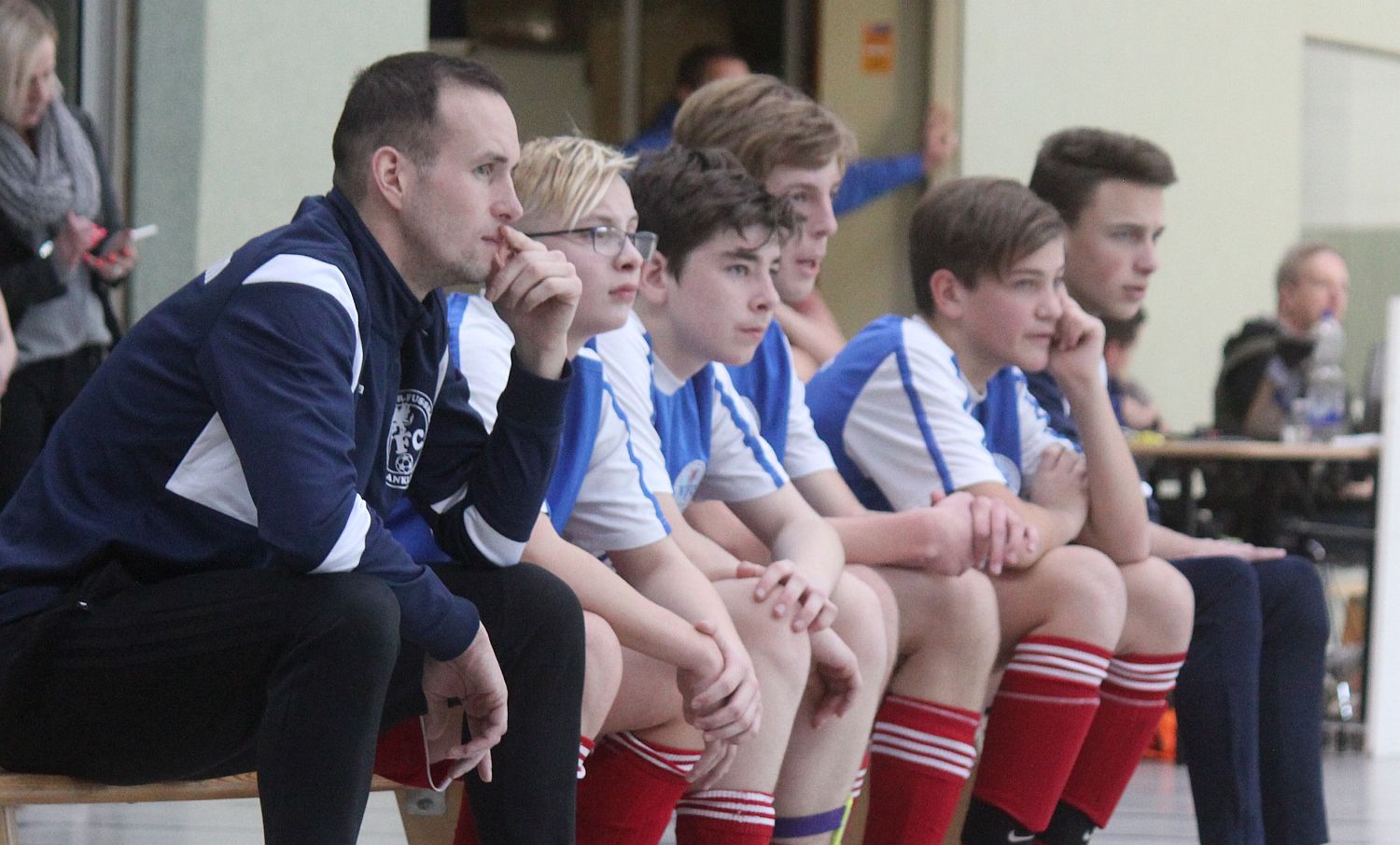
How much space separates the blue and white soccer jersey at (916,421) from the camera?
106 inches

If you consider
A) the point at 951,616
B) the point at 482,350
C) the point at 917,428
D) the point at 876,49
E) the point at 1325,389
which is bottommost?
the point at 951,616

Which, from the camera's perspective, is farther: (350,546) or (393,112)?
(393,112)

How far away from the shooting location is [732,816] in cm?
213

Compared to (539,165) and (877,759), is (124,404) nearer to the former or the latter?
(539,165)

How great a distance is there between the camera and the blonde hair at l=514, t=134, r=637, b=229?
2.16m

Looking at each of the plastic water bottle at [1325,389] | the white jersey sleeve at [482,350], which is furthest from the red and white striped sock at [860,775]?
the plastic water bottle at [1325,389]

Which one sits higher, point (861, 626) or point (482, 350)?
point (482, 350)

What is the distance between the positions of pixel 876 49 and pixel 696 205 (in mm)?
4359

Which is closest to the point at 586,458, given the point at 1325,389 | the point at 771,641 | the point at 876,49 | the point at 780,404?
the point at 771,641

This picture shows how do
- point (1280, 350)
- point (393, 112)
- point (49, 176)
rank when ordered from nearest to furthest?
1. point (393, 112)
2. point (49, 176)
3. point (1280, 350)

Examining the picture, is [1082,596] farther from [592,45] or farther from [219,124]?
[592,45]

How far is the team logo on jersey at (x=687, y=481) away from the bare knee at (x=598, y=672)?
475mm

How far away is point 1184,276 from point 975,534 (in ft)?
17.4

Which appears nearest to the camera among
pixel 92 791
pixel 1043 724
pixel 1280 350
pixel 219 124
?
pixel 92 791
